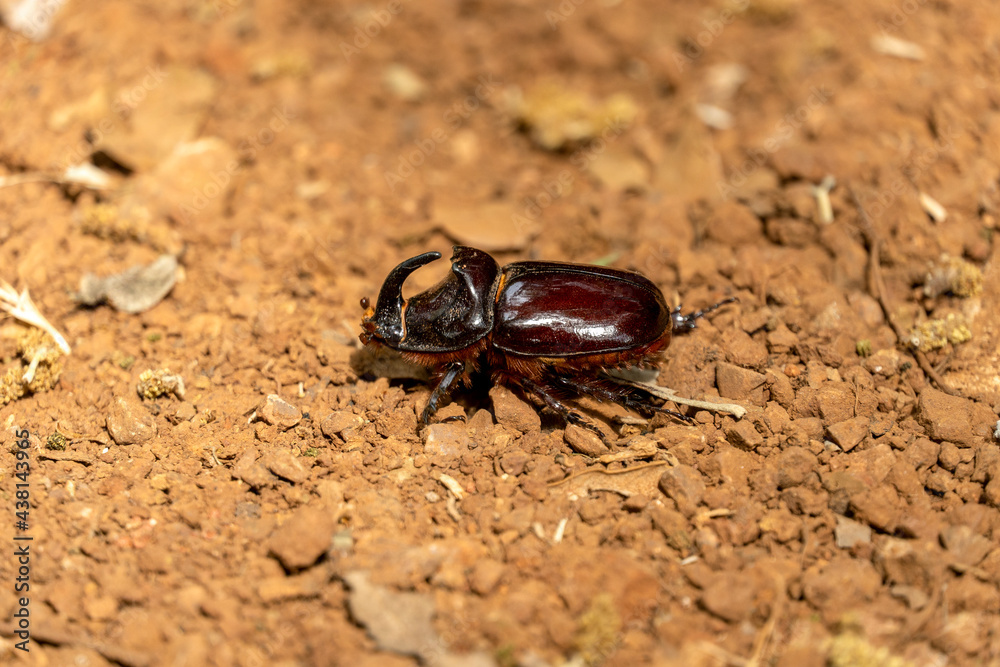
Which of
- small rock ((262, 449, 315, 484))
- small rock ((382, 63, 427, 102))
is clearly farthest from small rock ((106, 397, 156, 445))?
small rock ((382, 63, 427, 102))

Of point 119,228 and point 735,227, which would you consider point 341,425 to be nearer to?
point 119,228

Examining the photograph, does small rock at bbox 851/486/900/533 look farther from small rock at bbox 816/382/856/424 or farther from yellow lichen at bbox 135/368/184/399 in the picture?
yellow lichen at bbox 135/368/184/399

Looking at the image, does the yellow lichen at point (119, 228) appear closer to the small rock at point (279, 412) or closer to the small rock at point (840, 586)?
the small rock at point (279, 412)

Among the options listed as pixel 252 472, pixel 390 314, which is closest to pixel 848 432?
pixel 390 314

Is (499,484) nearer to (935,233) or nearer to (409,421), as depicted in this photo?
(409,421)

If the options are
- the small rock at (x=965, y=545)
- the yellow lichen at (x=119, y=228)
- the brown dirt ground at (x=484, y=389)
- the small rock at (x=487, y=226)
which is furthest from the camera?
the small rock at (x=487, y=226)

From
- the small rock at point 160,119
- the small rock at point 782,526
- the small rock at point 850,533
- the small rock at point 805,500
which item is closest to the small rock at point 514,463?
the small rock at point 782,526
